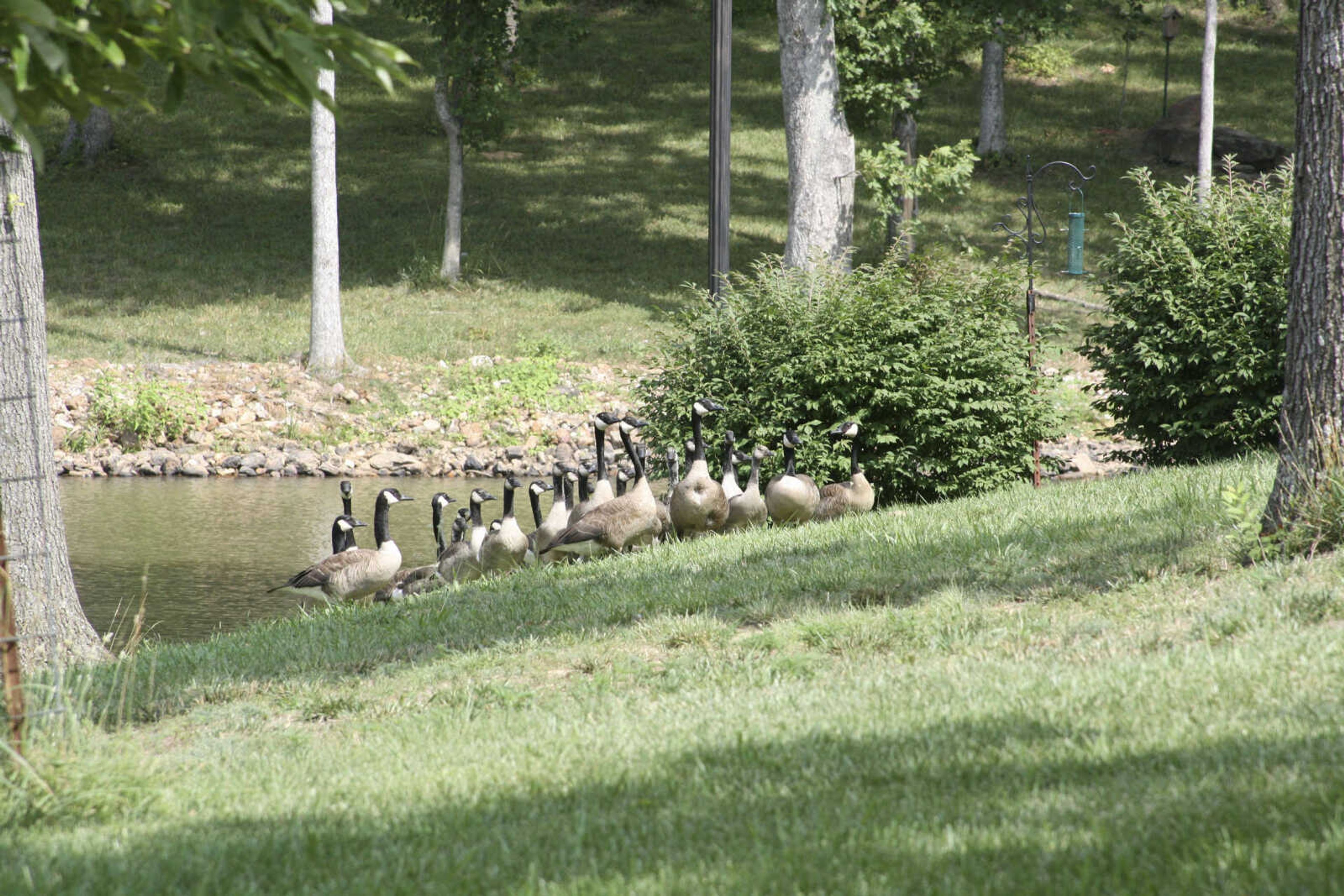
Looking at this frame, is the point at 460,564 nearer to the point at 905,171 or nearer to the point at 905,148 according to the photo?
the point at 905,171

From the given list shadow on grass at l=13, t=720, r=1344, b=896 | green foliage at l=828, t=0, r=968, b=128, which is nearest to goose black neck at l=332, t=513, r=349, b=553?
shadow on grass at l=13, t=720, r=1344, b=896

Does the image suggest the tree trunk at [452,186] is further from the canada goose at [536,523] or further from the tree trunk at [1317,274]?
the tree trunk at [1317,274]

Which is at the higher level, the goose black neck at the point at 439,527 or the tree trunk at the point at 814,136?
the tree trunk at the point at 814,136

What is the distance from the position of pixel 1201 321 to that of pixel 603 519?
5.94 metres

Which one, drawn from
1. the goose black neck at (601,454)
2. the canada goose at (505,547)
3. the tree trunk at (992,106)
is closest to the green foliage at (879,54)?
the goose black neck at (601,454)

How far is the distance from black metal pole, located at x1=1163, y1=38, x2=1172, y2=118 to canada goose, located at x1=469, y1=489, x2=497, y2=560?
3069cm

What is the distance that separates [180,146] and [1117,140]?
27.6m

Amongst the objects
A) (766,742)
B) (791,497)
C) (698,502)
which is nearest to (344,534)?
(698,502)

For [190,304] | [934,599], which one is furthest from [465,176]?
[934,599]

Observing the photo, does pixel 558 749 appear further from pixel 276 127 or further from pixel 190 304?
pixel 276 127

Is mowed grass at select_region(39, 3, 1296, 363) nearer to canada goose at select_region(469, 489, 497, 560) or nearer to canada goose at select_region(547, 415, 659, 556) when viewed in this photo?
canada goose at select_region(547, 415, 659, 556)

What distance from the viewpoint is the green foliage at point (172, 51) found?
3176 millimetres

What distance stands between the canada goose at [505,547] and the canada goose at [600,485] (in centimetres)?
51

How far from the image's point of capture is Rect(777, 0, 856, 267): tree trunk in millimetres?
18641
